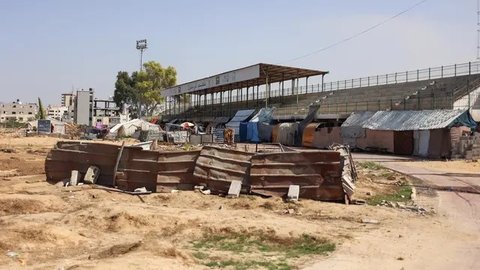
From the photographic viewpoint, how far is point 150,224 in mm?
10992

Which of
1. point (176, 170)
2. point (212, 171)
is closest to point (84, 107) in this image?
point (176, 170)

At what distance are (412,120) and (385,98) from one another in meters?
11.5

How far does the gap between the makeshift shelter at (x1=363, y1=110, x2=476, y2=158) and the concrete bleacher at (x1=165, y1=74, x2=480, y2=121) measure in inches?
107

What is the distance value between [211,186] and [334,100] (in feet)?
141

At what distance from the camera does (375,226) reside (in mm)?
11500

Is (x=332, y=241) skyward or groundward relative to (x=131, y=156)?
groundward

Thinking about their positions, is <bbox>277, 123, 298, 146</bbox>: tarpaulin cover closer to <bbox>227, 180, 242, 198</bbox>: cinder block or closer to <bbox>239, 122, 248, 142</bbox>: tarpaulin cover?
<bbox>239, 122, 248, 142</bbox>: tarpaulin cover

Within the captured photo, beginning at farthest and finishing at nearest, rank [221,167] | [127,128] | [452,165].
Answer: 1. [127,128]
2. [452,165]
3. [221,167]

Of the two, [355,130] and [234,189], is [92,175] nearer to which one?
[234,189]

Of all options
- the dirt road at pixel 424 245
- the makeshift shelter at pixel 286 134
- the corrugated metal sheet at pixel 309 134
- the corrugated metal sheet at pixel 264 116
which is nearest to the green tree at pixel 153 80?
the corrugated metal sheet at pixel 264 116

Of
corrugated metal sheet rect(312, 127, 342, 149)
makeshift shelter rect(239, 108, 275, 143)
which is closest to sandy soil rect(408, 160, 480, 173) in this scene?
corrugated metal sheet rect(312, 127, 342, 149)

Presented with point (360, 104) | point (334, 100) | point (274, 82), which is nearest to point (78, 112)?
point (274, 82)

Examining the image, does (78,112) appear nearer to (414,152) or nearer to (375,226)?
(414,152)

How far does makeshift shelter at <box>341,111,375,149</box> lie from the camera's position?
4159 cm
